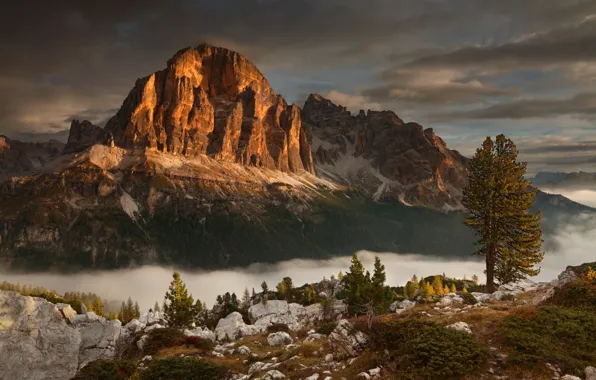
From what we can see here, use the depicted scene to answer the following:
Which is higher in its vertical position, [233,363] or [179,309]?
[233,363]

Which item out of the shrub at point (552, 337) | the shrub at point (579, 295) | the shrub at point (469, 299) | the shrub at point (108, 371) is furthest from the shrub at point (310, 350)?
the shrub at point (469, 299)

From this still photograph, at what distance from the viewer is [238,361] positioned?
129 feet

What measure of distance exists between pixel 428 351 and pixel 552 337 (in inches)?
352

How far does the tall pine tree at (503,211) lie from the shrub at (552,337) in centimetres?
2690

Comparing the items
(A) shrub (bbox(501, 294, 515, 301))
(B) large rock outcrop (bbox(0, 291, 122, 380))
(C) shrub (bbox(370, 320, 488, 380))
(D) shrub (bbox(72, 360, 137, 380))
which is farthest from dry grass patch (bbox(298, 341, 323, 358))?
(B) large rock outcrop (bbox(0, 291, 122, 380))

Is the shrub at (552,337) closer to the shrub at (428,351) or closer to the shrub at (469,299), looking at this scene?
the shrub at (428,351)

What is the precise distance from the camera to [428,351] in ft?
83.1

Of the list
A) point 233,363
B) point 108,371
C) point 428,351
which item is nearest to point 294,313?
point 233,363

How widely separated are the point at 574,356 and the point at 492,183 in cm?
3378

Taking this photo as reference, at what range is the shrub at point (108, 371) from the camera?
3089cm

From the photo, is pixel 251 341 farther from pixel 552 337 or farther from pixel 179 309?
pixel 179 309

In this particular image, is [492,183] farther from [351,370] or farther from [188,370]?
[188,370]

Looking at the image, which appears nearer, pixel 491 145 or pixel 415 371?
pixel 415 371

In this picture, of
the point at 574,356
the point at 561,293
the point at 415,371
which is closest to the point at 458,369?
the point at 415,371
